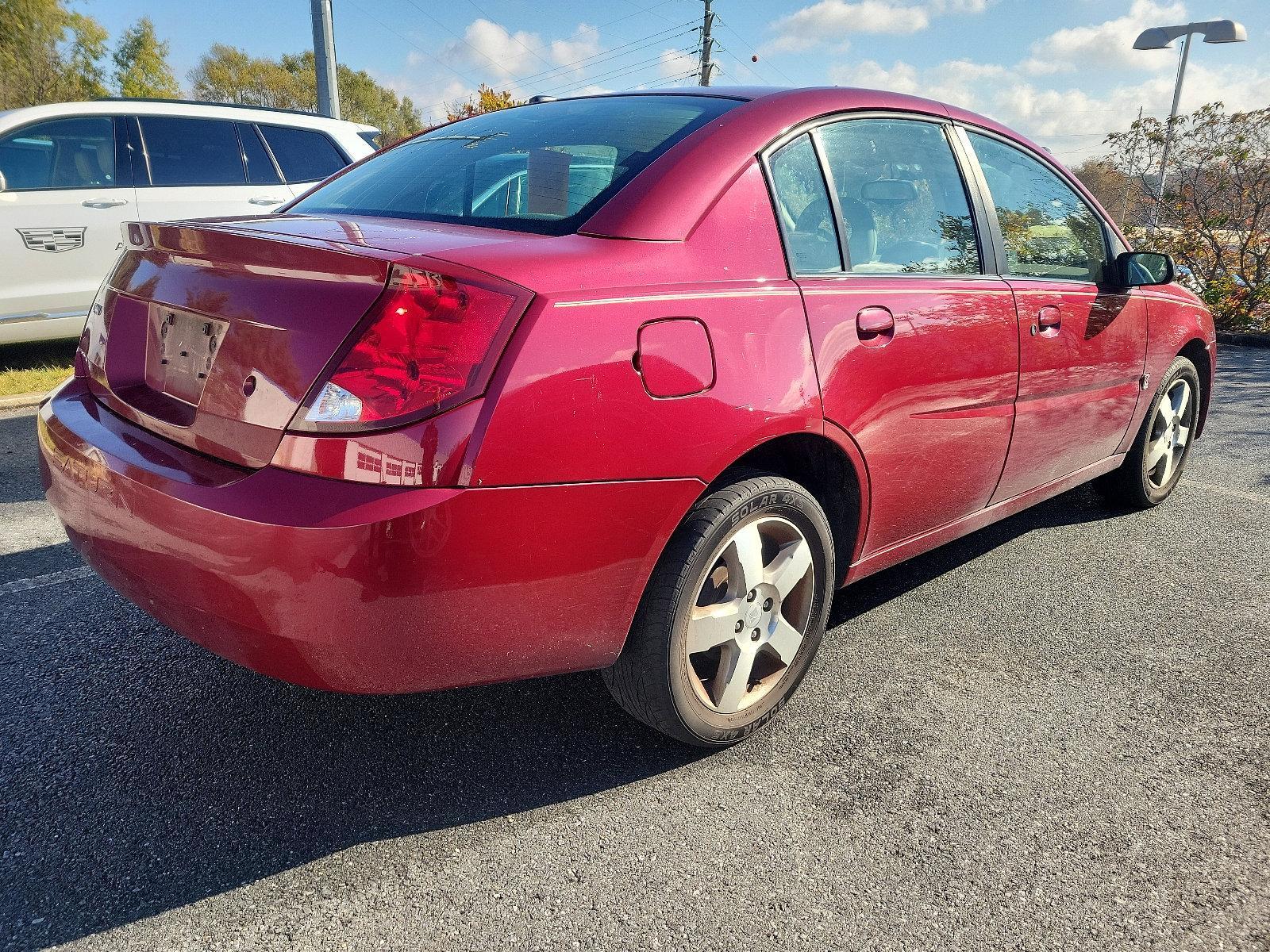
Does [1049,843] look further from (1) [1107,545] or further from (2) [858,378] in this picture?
(1) [1107,545]

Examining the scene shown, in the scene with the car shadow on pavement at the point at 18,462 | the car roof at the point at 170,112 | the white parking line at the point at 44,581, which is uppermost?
the car roof at the point at 170,112

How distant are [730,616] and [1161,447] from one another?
120 inches

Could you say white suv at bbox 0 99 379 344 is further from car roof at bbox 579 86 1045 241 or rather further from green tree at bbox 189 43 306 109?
green tree at bbox 189 43 306 109

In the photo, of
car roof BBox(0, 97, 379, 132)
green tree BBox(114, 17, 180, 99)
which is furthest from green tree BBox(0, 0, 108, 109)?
car roof BBox(0, 97, 379, 132)

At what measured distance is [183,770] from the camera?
6.98 ft

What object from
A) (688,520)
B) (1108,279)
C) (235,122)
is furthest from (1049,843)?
(235,122)

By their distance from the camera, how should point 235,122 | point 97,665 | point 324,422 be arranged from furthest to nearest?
point 235,122, point 97,665, point 324,422

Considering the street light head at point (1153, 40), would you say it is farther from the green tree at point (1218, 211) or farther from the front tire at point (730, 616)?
the front tire at point (730, 616)

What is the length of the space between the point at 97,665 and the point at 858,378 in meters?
2.18

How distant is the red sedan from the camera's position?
5.49 feet

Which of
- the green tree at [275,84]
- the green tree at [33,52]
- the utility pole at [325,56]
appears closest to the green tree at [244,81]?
the green tree at [275,84]

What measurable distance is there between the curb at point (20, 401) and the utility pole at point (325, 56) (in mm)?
6262

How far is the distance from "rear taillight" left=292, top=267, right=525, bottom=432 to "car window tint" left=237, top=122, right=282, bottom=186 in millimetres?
6031

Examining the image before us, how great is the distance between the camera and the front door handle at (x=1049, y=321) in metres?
3.03
